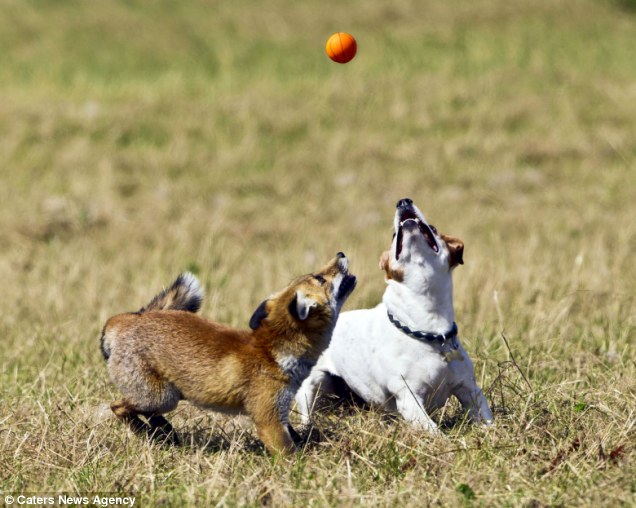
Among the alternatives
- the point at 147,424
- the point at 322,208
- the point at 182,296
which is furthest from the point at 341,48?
the point at 322,208

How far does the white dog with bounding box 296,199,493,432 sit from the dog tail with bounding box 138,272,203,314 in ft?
3.05

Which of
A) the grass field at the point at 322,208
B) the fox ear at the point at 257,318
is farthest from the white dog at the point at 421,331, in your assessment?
the fox ear at the point at 257,318

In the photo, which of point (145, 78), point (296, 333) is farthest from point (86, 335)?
point (145, 78)

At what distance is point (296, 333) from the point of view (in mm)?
4461

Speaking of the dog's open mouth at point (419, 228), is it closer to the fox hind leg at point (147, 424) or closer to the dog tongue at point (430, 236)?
the dog tongue at point (430, 236)

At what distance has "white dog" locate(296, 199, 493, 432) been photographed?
15.4 ft

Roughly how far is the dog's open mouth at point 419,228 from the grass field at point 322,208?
0.83m

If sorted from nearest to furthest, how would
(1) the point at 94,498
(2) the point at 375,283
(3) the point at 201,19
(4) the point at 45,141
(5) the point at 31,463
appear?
(1) the point at 94,498 < (5) the point at 31,463 < (2) the point at 375,283 < (4) the point at 45,141 < (3) the point at 201,19

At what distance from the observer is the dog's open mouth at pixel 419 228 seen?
15.3 ft

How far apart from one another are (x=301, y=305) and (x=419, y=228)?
702 mm

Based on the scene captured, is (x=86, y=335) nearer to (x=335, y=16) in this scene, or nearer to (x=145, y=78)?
(x=145, y=78)

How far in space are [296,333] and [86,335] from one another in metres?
2.93

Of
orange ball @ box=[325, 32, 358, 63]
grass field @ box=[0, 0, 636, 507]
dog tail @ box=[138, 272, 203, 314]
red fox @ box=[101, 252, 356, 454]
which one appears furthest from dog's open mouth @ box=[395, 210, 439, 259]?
orange ball @ box=[325, 32, 358, 63]

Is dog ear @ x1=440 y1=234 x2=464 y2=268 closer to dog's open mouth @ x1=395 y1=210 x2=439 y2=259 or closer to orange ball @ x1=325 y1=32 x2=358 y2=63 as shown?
dog's open mouth @ x1=395 y1=210 x2=439 y2=259
